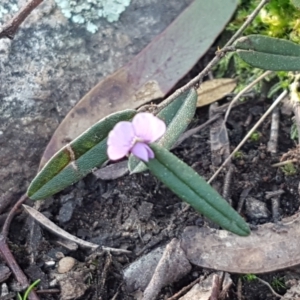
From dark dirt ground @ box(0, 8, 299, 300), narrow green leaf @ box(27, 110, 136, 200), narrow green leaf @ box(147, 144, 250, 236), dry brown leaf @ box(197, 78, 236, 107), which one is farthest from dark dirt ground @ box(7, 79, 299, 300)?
narrow green leaf @ box(147, 144, 250, 236)

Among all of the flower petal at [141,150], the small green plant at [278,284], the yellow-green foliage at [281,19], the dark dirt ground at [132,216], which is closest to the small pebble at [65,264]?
the dark dirt ground at [132,216]

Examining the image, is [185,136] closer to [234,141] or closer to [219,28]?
[234,141]

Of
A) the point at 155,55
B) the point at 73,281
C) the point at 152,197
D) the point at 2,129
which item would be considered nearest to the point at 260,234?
the point at 152,197

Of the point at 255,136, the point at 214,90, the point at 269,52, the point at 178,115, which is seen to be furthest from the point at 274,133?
the point at 178,115

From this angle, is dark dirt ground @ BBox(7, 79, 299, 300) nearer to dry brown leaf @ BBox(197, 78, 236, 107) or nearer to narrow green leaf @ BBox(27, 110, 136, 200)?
dry brown leaf @ BBox(197, 78, 236, 107)

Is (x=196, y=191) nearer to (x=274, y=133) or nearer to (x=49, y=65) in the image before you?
(x=274, y=133)

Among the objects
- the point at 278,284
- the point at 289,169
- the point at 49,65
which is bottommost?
the point at 278,284

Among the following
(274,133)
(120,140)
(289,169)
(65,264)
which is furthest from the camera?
(274,133)
